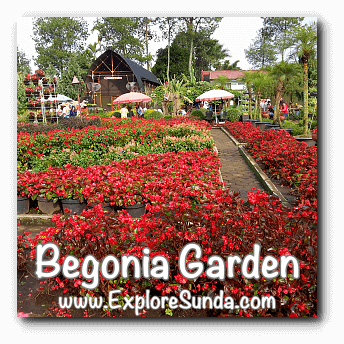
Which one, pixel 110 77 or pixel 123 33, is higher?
pixel 123 33

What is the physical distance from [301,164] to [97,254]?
15.8 feet

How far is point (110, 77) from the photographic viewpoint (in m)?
32.8

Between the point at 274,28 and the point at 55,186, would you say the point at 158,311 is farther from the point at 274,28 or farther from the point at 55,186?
the point at 274,28

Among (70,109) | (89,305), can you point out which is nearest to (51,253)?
(89,305)

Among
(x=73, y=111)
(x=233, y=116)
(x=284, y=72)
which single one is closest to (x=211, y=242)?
(x=284, y=72)

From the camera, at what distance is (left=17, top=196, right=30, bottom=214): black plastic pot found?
5258 mm

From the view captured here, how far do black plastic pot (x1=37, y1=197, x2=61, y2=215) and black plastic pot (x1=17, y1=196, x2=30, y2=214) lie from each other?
9.2 inches

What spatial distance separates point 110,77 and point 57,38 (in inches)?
767

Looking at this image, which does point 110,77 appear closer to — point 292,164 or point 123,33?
point 123,33

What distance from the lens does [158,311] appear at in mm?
2643

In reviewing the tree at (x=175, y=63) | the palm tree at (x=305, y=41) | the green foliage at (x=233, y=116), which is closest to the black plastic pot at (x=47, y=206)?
the palm tree at (x=305, y=41)

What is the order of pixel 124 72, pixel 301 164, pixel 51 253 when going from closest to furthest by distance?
pixel 51 253 → pixel 301 164 → pixel 124 72

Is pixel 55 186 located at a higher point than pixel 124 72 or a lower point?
lower

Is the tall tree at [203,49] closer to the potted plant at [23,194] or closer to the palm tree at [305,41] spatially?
the palm tree at [305,41]
